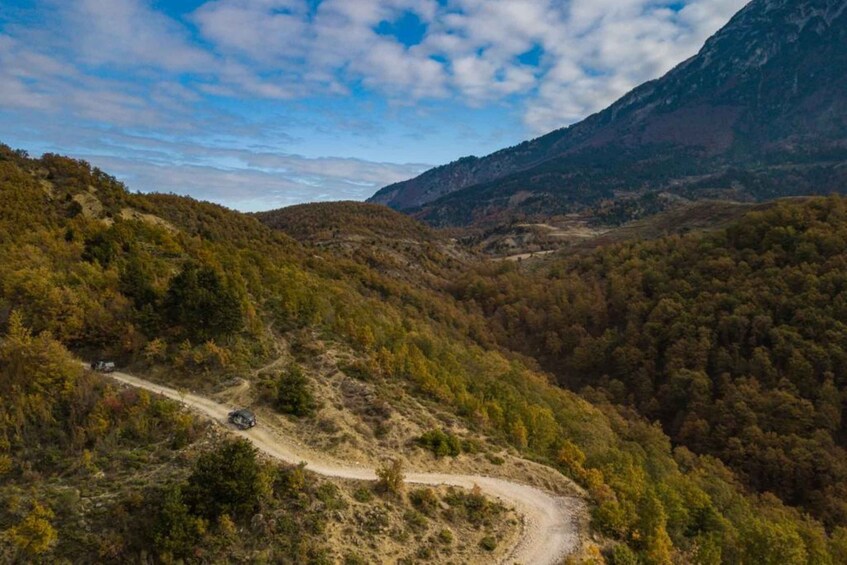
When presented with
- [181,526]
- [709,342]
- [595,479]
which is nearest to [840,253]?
[709,342]

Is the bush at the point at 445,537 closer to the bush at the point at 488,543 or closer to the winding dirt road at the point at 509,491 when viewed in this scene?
the bush at the point at 488,543

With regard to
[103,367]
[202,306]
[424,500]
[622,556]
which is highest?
[202,306]

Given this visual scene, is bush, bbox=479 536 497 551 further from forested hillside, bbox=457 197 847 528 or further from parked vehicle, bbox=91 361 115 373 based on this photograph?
forested hillside, bbox=457 197 847 528

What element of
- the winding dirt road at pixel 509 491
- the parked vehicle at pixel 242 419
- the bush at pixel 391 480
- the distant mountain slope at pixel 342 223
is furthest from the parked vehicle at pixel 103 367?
the distant mountain slope at pixel 342 223

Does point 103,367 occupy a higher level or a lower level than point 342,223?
lower

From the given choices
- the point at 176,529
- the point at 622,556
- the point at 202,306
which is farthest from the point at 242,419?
the point at 622,556

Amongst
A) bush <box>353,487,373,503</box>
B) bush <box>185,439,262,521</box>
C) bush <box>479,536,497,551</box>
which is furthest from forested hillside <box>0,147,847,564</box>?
bush <box>479,536,497,551</box>

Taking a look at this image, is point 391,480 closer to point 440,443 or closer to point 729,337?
point 440,443
